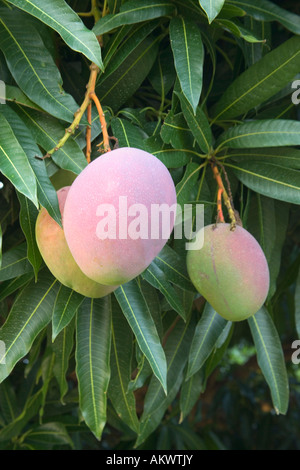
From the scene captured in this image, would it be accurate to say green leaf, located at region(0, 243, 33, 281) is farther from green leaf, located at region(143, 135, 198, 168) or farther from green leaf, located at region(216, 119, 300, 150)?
green leaf, located at region(216, 119, 300, 150)

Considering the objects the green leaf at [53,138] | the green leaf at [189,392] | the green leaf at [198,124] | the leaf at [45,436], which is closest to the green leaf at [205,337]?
the green leaf at [189,392]

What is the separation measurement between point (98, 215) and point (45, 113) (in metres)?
0.35

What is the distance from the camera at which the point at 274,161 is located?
1.11m

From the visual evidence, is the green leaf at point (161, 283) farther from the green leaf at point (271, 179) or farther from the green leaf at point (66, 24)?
the green leaf at point (66, 24)

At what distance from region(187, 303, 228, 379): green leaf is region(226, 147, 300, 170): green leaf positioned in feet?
0.97

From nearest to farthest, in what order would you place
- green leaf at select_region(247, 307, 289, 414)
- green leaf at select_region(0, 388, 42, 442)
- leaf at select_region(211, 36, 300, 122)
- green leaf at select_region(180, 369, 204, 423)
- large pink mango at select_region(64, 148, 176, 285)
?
large pink mango at select_region(64, 148, 176, 285)
leaf at select_region(211, 36, 300, 122)
green leaf at select_region(247, 307, 289, 414)
green leaf at select_region(180, 369, 204, 423)
green leaf at select_region(0, 388, 42, 442)

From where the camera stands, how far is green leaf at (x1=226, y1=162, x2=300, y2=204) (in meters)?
1.04

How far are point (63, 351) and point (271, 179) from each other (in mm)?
516

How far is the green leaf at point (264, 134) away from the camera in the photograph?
100 cm

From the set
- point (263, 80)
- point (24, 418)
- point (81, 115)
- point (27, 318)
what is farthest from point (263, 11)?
point (24, 418)

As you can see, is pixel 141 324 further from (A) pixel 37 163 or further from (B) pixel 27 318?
(A) pixel 37 163

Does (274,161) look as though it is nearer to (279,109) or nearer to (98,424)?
(279,109)

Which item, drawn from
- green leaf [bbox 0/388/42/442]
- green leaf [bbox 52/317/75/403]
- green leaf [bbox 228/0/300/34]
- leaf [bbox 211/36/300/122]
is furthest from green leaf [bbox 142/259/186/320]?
green leaf [bbox 0/388/42/442]

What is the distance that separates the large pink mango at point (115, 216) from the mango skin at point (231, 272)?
0.19 meters
